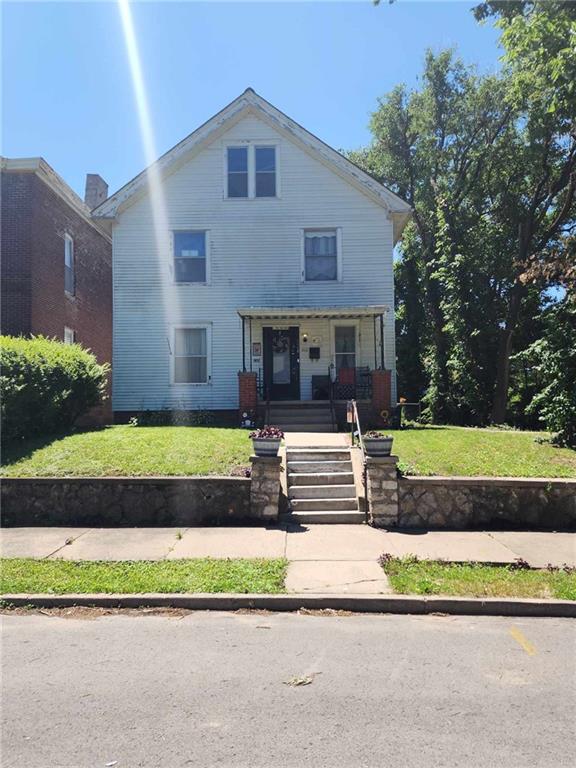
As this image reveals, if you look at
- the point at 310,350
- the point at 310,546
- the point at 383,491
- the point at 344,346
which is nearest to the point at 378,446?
the point at 383,491

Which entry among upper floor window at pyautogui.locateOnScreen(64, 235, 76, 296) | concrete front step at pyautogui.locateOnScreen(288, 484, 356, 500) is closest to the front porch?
concrete front step at pyautogui.locateOnScreen(288, 484, 356, 500)

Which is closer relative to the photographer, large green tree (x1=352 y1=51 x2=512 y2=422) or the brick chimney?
large green tree (x1=352 y1=51 x2=512 y2=422)

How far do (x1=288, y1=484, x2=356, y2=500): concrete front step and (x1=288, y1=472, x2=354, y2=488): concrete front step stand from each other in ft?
0.63

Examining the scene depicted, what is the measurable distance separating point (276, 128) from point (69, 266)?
9.49m

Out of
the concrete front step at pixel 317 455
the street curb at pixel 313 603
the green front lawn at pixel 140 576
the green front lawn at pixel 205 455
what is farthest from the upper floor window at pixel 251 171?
the street curb at pixel 313 603

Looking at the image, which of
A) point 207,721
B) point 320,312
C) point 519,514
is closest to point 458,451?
point 519,514

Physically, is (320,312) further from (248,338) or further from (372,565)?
(372,565)

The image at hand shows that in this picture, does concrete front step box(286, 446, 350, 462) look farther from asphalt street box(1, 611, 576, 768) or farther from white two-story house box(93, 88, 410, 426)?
white two-story house box(93, 88, 410, 426)

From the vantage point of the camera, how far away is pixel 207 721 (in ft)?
10.7

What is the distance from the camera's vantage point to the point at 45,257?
18391mm

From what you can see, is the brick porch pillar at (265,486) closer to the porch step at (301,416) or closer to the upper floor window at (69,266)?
the porch step at (301,416)

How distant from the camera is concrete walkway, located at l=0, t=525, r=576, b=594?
6.14m

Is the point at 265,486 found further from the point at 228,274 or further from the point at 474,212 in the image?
the point at 474,212

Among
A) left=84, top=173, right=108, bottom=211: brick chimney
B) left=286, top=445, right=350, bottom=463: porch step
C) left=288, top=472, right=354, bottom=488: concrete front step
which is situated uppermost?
left=84, top=173, right=108, bottom=211: brick chimney
